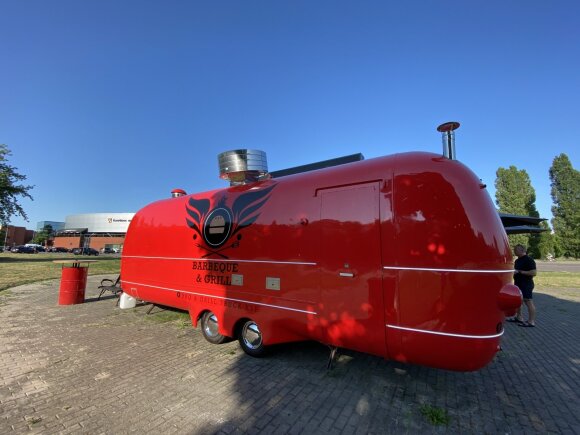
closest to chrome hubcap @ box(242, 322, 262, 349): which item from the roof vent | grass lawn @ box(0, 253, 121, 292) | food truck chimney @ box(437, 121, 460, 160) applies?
the roof vent

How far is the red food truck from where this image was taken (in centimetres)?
349

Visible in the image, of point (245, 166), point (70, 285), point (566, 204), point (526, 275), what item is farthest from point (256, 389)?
point (566, 204)

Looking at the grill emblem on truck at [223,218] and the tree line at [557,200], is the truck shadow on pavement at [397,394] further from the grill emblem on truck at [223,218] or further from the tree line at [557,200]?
the tree line at [557,200]

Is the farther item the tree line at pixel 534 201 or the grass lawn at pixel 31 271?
Answer: the tree line at pixel 534 201

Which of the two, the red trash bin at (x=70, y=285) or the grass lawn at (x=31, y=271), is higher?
the red trash bin at (x=70, y=285)

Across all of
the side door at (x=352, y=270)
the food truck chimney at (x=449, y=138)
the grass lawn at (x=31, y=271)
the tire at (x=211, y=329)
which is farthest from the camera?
the grass lawn at (x=31, y=271)

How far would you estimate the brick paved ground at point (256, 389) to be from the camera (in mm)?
3559

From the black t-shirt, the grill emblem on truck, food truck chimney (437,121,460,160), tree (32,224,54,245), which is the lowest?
the black t-shirt

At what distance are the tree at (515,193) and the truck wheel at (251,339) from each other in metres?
38.1

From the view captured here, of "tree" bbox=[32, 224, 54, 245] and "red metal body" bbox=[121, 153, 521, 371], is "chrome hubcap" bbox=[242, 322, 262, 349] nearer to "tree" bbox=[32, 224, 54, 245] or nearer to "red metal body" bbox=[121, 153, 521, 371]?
"red metal body" bbox=[121, 153, 521, 371]

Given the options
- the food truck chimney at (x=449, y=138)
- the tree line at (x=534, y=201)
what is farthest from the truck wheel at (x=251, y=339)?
the tree line at (x=534, y=201)

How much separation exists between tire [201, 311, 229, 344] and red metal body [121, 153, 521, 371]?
348mm

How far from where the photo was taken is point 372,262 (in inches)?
157

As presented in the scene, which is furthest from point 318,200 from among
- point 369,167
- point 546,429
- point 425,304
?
point 546,429
